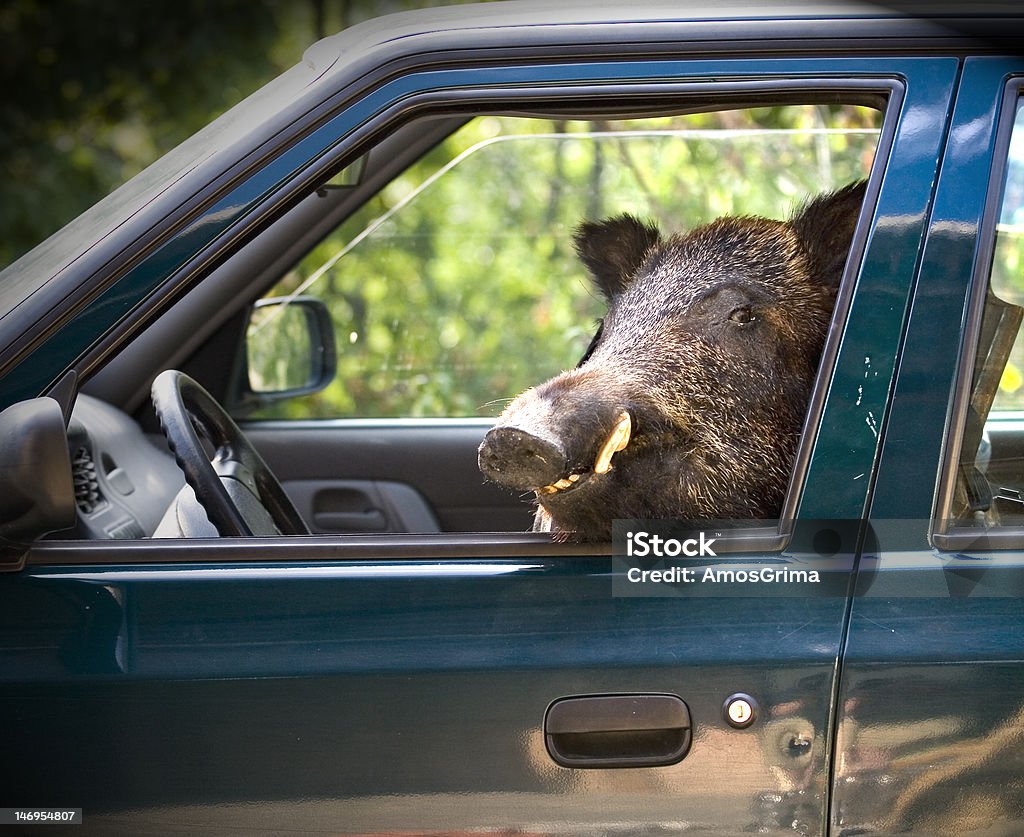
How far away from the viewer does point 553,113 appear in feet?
6.64

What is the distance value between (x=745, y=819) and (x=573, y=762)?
253 mm

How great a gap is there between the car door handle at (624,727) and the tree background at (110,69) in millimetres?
6031

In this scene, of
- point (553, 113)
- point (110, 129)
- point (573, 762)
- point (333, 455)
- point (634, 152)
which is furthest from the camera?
point (110, 129)

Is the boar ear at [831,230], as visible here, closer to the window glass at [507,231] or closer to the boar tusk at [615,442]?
the boar tusk at [615,442]

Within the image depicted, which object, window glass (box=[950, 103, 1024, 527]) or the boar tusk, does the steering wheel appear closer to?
the boar tusk

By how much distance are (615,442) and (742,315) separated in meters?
0.62

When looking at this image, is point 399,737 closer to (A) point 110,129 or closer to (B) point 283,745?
(B) point 283,745

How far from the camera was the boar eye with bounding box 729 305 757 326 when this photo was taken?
2316mm

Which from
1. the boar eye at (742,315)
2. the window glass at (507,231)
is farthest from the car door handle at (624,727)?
the window glass at (507,231)

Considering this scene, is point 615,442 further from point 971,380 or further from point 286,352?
point 286,352

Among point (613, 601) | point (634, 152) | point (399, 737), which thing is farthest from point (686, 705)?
point (634, 152)

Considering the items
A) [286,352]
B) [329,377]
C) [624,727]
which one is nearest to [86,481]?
[286,352]

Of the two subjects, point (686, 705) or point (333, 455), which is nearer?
point (686, 705)

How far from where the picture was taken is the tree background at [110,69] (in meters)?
7.01
